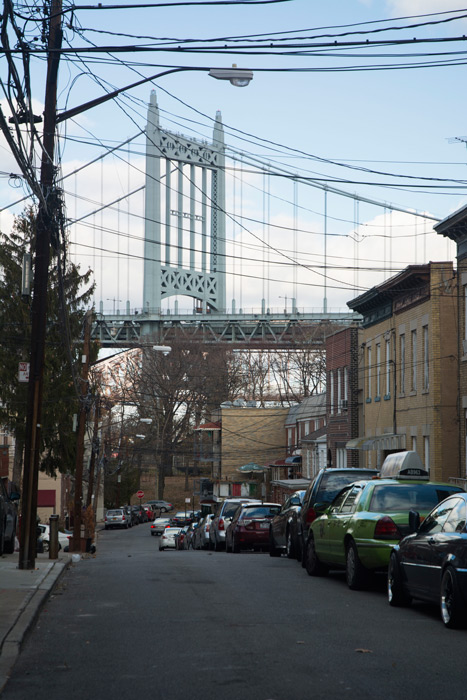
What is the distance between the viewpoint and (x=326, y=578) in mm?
15984

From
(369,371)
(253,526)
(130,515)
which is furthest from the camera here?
(130,515)

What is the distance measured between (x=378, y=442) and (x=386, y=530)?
2529cm

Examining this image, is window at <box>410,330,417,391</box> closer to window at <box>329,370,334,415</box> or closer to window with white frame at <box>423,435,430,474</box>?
window with white frame at <box>423,435,430,474</box>

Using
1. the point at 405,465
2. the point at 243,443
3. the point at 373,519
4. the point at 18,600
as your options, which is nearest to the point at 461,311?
the point at 405,465

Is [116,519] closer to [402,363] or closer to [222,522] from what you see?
[402,363]

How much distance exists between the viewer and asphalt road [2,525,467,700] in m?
7.05

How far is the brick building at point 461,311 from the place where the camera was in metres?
29.7

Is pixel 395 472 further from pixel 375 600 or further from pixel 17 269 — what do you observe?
pixel 17 269

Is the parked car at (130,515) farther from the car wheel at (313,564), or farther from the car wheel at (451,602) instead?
the car wheel at (451,602)

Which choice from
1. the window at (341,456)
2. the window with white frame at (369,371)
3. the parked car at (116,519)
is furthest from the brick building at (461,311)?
the parked car at (116,519)

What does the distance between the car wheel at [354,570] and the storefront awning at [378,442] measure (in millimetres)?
21827

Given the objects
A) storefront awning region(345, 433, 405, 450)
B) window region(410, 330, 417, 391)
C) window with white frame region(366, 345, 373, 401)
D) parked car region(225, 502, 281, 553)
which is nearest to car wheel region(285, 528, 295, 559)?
parked car region(225, 502, 281, 553)

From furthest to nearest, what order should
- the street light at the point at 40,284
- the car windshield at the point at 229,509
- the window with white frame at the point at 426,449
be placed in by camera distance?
the window with white frame at the point at 426,449 → the car windshield at the point at 229,509 → the street light at the point at 40,284

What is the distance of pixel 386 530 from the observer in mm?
13047
